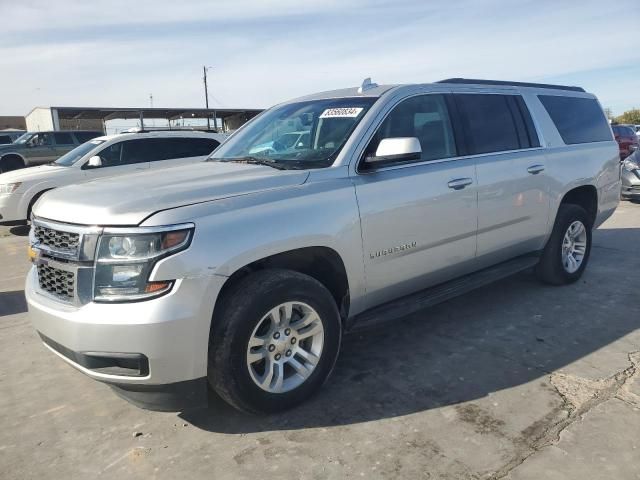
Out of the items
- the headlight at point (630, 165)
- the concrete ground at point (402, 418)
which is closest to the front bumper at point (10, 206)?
the concrete ground at point (402, 418)

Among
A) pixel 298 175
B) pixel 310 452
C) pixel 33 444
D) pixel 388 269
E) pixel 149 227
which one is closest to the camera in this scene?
pixel 149 227

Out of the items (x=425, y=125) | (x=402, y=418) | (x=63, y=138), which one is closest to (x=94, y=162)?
(x=425, y=125)

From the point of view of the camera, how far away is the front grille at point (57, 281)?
2.79 metres

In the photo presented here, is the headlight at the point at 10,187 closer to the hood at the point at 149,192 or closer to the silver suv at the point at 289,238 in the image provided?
the silver suv at the point at 289,238

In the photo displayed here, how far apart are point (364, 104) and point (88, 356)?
236 cm

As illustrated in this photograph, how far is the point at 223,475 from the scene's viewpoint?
8.59 feet

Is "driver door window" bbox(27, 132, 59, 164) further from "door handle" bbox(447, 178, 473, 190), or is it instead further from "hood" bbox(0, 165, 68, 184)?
"door handle" bbox(447, 178, 473, 190)

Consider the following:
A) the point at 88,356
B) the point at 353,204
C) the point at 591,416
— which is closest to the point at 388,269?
the point at 353,204

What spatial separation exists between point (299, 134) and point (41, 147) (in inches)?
658

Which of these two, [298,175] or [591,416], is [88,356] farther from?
[591,416]

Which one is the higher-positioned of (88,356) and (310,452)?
(88,356)

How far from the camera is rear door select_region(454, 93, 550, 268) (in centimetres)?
420

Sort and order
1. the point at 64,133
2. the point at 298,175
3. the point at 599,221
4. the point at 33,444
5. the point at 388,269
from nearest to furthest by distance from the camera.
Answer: the point at 33,444 < the point at 298,175 < the point at 388,269 < the point at 599,221 < the point at 64,133

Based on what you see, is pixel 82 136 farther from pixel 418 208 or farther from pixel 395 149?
pixel 395 149
